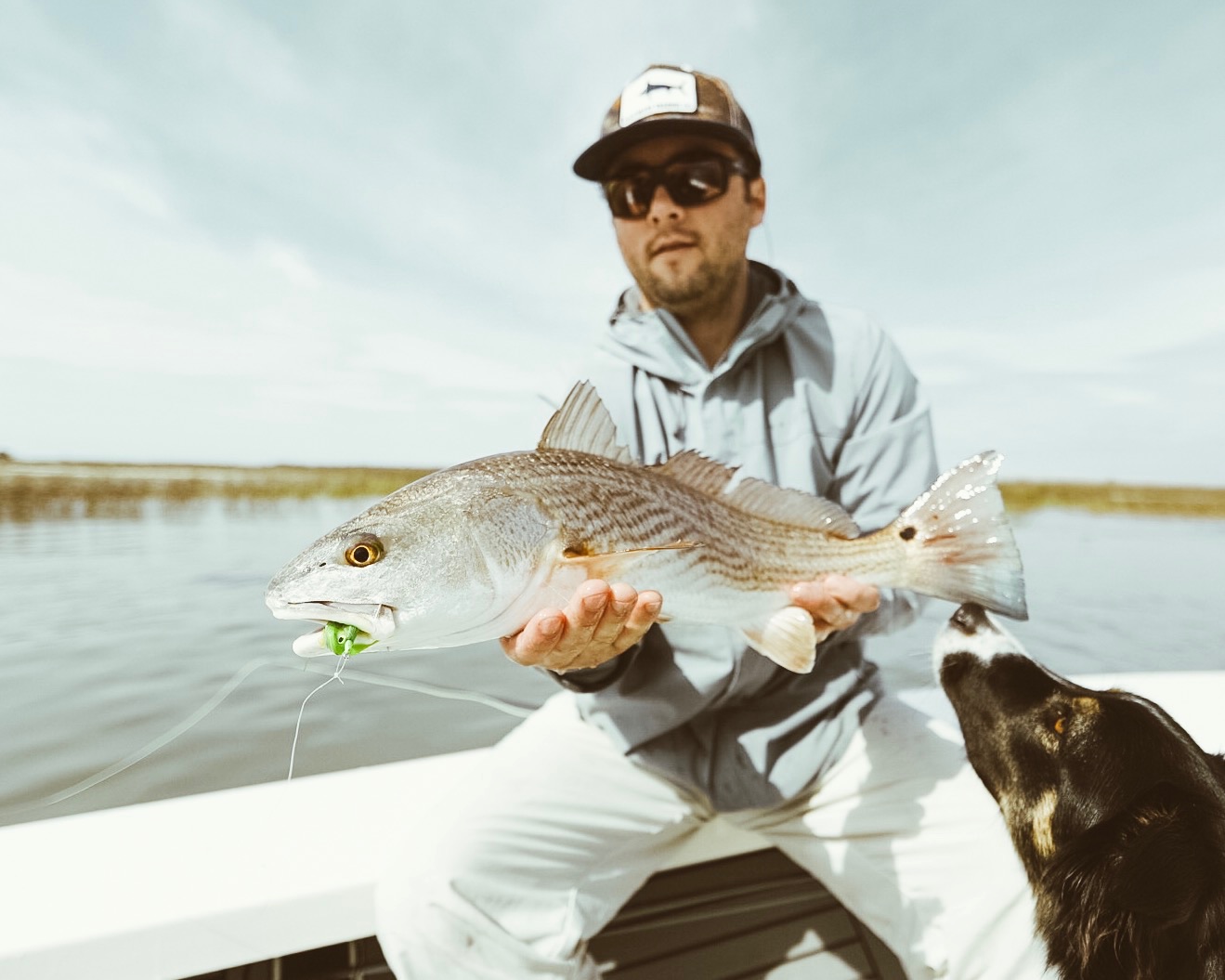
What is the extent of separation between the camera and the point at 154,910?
2182 millimetres

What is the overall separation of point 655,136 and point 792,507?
1954 mm

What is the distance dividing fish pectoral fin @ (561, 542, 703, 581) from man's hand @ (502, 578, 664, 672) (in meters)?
0.03

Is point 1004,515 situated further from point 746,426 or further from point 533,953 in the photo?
point 533,953

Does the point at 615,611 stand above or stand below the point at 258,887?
above

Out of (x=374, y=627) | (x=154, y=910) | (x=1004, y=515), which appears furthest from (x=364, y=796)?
(x=1004, y=515)

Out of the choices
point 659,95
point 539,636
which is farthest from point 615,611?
point 659,95

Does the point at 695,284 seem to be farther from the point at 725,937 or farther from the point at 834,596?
the point at 725,937

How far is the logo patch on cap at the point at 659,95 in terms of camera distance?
3.14 meters

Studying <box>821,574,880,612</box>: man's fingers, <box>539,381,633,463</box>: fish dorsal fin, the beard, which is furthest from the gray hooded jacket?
<box>539,381,633,463</box>: fish dorsal fin

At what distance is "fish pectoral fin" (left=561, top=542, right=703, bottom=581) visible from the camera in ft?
5.91

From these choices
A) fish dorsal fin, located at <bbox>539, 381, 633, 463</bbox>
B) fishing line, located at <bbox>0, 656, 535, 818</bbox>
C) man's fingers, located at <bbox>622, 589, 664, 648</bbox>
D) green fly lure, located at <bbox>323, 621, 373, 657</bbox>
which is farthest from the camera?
fishing line, located at <bbox>0, 656, 535, 818</bbox>

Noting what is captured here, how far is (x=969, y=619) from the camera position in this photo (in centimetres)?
259

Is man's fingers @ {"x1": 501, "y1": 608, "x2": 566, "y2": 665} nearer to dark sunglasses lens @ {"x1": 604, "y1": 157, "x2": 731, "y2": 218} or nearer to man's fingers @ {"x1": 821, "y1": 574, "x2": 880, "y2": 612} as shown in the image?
man's fingers @ {"x1": 821, "y1": 574, "x2": 880, "y2": 612}

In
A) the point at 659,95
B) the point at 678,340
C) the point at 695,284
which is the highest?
the point at 659,95
